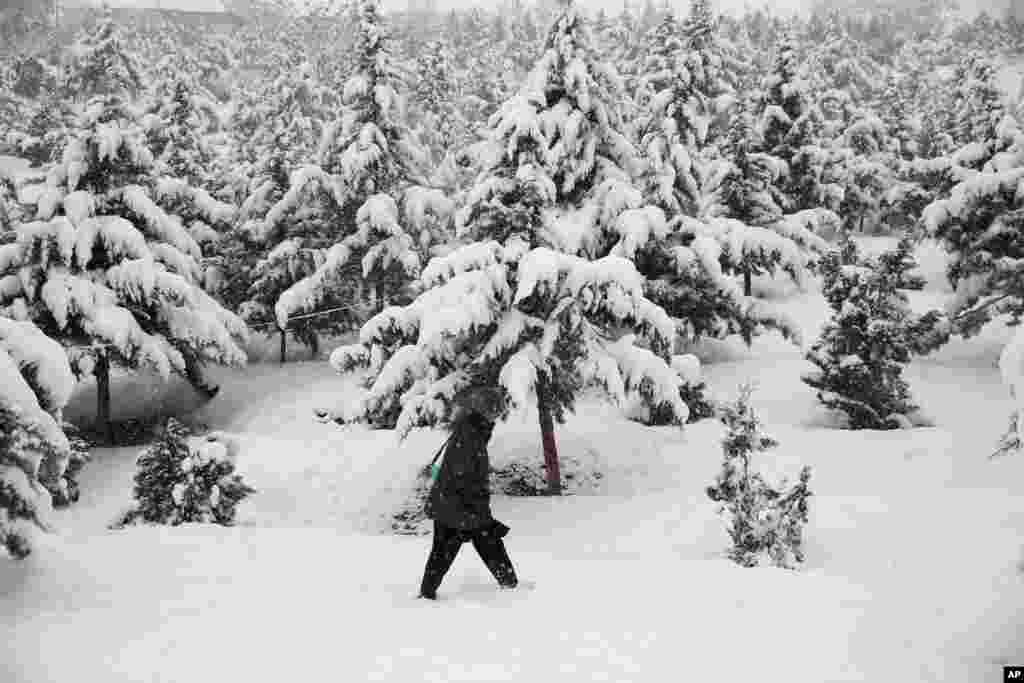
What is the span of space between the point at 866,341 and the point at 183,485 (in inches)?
596

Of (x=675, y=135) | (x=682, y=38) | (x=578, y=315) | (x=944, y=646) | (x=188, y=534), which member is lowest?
(x=188, y=534)

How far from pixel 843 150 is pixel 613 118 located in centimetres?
2792

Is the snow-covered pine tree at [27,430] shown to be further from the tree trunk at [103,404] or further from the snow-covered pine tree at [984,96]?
the snow-covered pine tree at [984,96]

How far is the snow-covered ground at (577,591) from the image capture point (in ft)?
17.0

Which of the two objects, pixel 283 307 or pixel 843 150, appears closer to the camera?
pixel 283 307

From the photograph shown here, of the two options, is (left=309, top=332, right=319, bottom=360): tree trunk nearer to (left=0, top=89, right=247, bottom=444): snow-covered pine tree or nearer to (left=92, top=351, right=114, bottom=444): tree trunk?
(left=0, top=89, right=247, bottom=444): snow-covered pine tree

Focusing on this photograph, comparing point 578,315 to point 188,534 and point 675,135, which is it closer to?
point 188,534

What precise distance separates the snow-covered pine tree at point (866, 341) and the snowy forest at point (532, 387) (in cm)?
9

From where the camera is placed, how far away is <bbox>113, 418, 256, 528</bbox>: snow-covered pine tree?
38.4 ft

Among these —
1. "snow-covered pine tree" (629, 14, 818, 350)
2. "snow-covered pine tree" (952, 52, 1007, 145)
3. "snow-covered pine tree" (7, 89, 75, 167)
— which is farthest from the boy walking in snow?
"snow-covered pine tree" (7, 89, 75, 167)

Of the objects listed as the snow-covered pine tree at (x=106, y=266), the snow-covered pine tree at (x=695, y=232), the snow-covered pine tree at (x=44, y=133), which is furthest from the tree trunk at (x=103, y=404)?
the snow-covered pine tree at (x=44, y=133)

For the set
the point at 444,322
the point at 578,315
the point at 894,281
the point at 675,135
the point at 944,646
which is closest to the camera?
the point at 944,646

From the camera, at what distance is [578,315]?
12727 mm

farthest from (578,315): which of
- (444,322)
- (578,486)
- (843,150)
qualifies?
(843,150)
